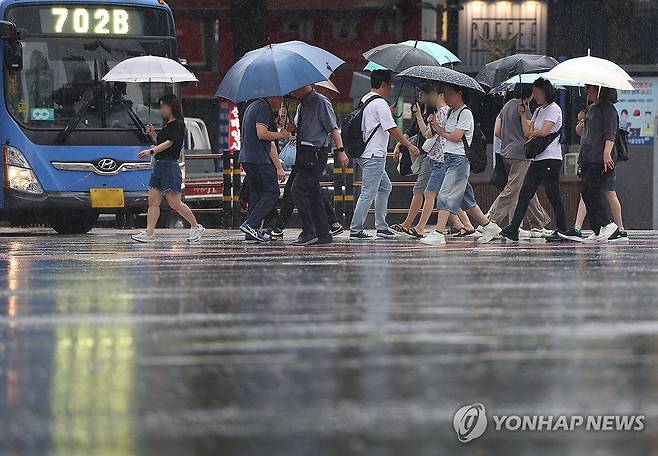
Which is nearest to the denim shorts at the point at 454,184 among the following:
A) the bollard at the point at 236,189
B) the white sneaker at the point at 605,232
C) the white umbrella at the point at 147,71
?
the white sneaker at the point at 605,232

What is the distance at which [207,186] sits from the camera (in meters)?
24.3

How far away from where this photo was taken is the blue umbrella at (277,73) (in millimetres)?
16578

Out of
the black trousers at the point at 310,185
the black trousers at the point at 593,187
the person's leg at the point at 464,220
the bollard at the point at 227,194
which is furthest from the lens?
the bollard at the point at 227,194

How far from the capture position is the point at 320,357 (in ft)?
23.6

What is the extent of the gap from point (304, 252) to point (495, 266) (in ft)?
9.29

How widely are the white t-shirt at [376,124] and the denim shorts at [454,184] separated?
982 millimetres

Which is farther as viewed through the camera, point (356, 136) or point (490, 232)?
point (356, 136)

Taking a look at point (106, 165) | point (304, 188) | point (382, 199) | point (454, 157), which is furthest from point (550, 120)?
point (106, 165)

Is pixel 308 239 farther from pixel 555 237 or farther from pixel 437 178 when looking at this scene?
pixel 555 237

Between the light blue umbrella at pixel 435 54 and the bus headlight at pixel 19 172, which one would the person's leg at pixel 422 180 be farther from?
the bus headlight at pixel 19 172

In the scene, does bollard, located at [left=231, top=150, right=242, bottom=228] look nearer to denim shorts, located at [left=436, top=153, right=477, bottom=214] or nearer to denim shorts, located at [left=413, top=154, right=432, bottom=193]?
denim shorts, located at [left=413, top=154, right=432, bottom=193]

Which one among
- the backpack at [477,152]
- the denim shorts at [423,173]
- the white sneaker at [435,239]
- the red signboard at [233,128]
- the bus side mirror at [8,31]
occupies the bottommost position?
the red signboard at [233,128]

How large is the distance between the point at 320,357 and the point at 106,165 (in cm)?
1418

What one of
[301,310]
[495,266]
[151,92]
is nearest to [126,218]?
[151,92]
